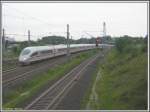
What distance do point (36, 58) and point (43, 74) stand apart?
11.7m

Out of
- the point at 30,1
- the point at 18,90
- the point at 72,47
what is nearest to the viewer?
the point at 30,1

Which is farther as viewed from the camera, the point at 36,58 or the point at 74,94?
the point at 36,58

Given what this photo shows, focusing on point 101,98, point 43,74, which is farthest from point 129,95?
point 43,74

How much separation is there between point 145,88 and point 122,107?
62.2 inches

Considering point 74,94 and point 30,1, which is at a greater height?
point 30,1

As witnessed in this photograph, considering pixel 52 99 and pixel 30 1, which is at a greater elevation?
pixel 30 1

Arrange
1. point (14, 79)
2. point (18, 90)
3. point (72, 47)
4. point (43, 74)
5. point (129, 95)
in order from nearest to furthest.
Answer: point (129, 95) < point (18, 90) < point (14, 79) < point (43, 74) < point (72, 47)

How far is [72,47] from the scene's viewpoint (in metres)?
67.9

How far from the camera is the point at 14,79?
27031 mm

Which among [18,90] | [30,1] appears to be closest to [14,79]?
[18,90]

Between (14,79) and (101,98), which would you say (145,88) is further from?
(14,79)

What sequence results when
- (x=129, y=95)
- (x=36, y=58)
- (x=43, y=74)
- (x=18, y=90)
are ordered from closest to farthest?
(x=129, y=95)
(x=18, y=90)
(x=43, y=74)
(x=36, y=58)

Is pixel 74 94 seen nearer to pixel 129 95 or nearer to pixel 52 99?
pixel 52 99

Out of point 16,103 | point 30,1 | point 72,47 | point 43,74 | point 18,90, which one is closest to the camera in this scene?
point 30,1
